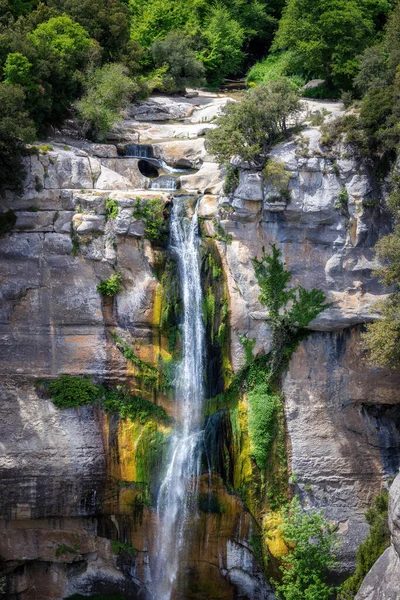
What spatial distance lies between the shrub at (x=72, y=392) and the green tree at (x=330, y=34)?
55.1 ft

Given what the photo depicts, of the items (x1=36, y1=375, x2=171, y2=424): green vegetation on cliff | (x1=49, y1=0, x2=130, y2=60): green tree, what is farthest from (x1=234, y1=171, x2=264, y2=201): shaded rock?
(x1=49, y1=0, x2=130, y2=60): green tree

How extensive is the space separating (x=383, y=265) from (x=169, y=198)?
24.8ft

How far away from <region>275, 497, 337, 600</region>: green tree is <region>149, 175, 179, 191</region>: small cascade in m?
11.9

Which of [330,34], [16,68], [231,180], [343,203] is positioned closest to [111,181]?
[231,180]

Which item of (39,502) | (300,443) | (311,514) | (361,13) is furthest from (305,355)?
(361,13)

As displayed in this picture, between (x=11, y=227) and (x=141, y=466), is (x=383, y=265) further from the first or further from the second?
(x=11, y=227)

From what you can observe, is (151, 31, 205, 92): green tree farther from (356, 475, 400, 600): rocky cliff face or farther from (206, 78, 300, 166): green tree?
(356, 475, 400, 600): rocky cliff face

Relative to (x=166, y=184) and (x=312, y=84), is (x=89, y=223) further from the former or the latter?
(x=312, y=84)

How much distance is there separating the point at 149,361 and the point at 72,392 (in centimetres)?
277

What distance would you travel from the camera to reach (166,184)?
Answer: 2909 cm

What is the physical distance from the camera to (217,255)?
26.8 metres

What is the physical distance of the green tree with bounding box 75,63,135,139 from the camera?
100ft

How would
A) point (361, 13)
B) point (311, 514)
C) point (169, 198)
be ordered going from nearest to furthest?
point (311, 514) → point (169, 198) → point (361, 13)

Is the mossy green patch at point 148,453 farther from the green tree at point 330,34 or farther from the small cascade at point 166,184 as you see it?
the green tree at point 330,34
